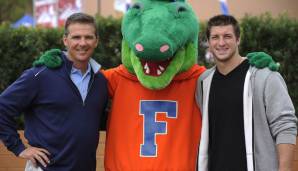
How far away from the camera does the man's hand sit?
12.7ft

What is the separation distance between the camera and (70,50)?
4.07 metres

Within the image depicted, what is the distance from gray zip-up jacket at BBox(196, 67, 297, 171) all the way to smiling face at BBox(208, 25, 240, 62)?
21 cm

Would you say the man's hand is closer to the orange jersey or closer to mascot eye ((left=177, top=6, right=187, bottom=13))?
the orange jersey

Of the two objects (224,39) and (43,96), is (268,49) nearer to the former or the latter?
(224,39)

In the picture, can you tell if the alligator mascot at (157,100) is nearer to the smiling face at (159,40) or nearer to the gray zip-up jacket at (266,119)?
the smiling face at (159,40)

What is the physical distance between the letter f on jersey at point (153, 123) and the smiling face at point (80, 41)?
2.05ft

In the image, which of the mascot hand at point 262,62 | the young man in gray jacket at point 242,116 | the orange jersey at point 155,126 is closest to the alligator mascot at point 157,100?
the orange jersey at point 155,126

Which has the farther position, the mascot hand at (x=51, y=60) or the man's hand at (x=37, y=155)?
the mascot hand at (x=51, y=60)

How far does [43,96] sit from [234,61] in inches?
57.0

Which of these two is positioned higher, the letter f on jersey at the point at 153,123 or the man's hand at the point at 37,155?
the letter f on jersey at the point at 153,123

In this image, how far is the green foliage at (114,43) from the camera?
670 cm

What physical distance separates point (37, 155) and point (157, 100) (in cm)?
101

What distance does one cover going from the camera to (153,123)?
4.11 meters

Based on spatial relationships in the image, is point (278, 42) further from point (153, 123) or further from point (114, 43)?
point (153, 123)
